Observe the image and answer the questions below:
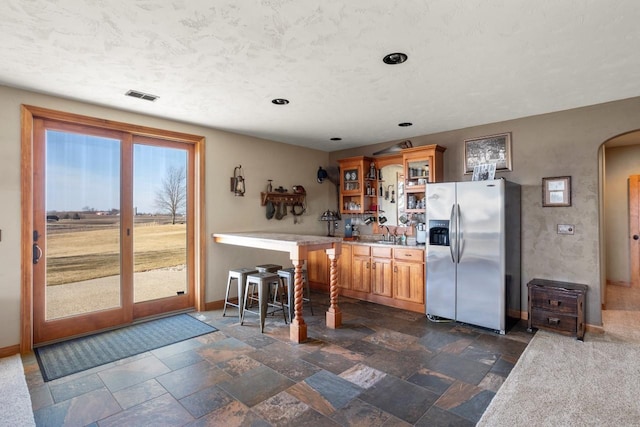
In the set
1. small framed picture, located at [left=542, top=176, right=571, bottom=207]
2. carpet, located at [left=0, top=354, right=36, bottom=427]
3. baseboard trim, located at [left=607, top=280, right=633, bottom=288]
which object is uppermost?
small framed picture, located at [left=542, top=176, right=571, bottom=207]

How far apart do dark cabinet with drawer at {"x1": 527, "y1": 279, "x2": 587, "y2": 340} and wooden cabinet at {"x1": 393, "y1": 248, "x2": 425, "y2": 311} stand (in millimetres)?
1226

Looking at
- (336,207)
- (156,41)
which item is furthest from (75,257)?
(336,207)

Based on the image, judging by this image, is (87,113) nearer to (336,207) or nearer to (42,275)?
(42,275)

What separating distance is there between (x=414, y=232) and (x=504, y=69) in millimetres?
2870

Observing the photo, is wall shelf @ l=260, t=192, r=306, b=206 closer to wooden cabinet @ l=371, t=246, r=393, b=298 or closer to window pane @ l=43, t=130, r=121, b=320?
wooden cabinet @ l=371, t=246, r=393, b=298

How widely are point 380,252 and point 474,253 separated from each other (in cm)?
134

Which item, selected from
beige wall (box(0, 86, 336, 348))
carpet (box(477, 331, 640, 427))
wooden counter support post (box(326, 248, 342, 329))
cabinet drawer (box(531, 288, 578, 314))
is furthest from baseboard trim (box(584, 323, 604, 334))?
beige wall (box(0, 86, 336, 348))

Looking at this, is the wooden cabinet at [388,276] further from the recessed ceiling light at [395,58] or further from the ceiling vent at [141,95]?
the ceiling vent at [141,95]

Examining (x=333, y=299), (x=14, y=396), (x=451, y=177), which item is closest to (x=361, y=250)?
(x=333, y=299)

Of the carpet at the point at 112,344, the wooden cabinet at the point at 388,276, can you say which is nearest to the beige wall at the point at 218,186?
the carpet at the point at 112,344

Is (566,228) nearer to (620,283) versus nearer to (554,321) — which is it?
(554,321)

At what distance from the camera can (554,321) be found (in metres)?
3.57

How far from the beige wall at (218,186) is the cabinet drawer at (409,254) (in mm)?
1868

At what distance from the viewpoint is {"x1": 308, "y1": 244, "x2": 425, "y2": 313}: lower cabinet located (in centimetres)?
444
